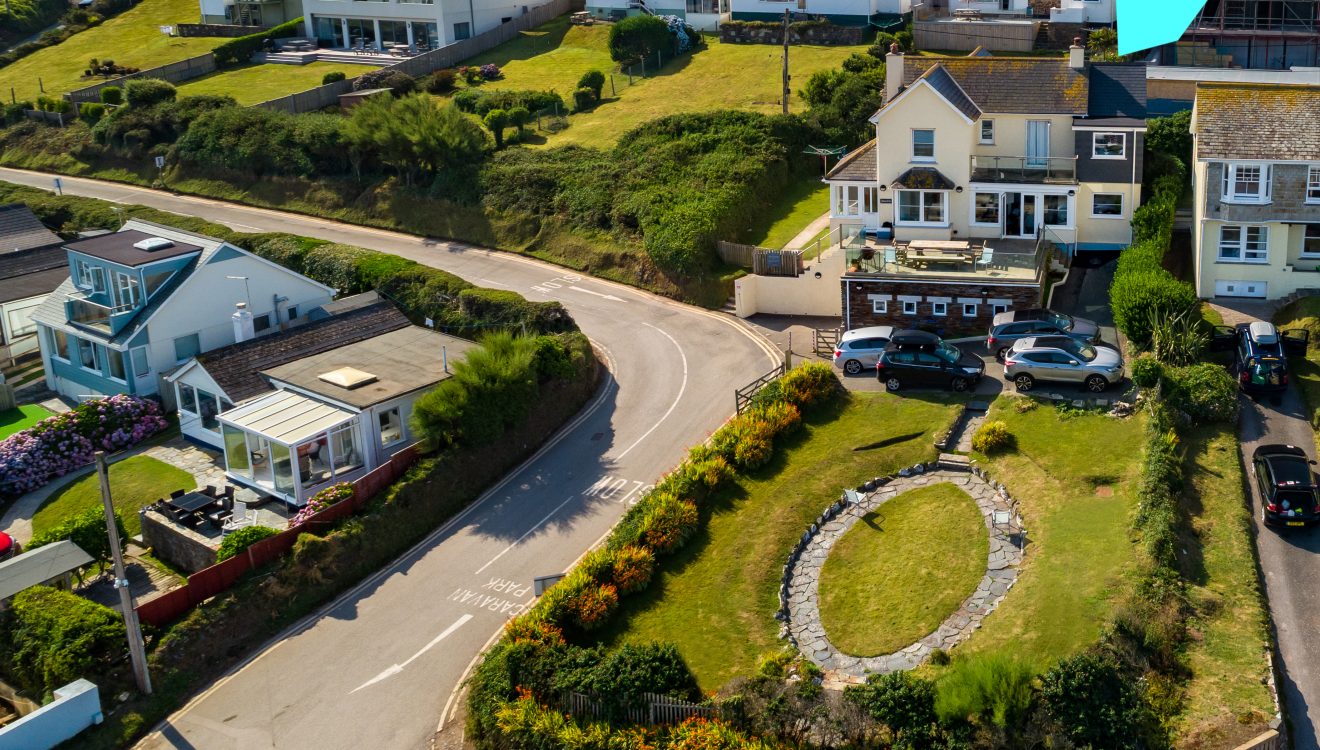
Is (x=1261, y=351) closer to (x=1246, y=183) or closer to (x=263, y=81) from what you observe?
(x=1246, y=183)

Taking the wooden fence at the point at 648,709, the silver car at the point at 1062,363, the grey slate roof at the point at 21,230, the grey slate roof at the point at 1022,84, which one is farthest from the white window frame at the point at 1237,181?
the grey slate roof at the point at 21,230

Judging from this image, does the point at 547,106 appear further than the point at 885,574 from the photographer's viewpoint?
Yes

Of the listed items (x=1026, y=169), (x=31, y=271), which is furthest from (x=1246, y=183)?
(x=31, y=271)

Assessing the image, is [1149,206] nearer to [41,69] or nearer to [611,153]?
[611,153]

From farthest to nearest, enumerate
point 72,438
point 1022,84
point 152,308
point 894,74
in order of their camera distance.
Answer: point 894,74
point 1022,84
point 152,308
point 72,438

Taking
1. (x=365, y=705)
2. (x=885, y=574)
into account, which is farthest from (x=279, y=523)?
(x=885, y=574)

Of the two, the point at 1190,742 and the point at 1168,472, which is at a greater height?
the point at 1168,472
